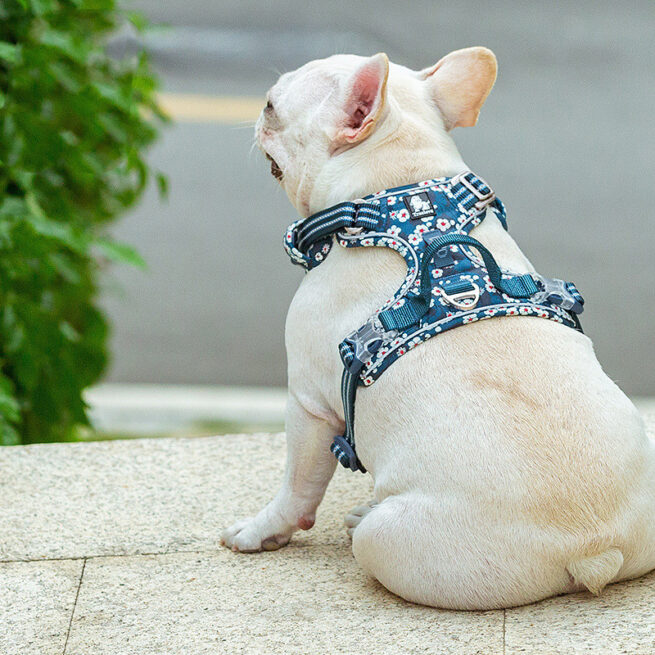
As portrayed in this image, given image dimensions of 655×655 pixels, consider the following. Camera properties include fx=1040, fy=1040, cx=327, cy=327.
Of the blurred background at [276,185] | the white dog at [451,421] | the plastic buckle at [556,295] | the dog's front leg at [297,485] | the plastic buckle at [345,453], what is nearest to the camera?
the white dog at [451,421]

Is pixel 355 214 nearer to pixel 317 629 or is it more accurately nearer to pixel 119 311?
pixel 317 629

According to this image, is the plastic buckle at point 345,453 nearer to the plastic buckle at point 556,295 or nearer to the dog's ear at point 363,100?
the plastic buckle at point 556,295

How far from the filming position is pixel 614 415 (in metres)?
2.76

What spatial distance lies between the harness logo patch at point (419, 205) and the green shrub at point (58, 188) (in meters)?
1.87

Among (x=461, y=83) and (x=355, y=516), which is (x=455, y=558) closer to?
(x=355, y=516)

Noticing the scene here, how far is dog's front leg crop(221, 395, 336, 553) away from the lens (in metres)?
3.22

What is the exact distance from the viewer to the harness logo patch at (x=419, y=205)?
9.68ft

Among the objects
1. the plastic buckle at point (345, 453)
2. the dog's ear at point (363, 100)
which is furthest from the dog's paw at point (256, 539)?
the dog's ear at point (363, 100)

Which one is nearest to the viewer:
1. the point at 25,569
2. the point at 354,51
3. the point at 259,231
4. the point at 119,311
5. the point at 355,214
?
the point at 355,214

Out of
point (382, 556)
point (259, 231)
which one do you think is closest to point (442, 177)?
point (382, 556)

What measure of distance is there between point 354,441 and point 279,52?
1118cm

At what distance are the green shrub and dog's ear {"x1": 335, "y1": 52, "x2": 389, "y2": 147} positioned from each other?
5.42ft

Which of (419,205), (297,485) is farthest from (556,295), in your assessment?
(297,485)

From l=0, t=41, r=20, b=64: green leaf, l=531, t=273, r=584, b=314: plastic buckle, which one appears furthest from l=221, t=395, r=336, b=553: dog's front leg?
l=0, t=41, r=20, b=64: green leaf
